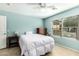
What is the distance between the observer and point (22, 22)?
1.29 meters

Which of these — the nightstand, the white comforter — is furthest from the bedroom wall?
the nightstand

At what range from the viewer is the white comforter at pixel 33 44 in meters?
1.38

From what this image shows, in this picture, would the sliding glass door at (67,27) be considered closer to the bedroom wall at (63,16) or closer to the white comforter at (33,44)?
the bedroom wall at (63,16)

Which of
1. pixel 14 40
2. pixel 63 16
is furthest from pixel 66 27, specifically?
pixel 14 40

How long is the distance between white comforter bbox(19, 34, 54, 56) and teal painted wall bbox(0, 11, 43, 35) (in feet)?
0.48

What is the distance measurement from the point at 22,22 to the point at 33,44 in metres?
0.60

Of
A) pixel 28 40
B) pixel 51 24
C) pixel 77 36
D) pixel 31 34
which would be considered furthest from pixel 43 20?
pixel 77 36

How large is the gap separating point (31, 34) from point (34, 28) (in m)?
0.12

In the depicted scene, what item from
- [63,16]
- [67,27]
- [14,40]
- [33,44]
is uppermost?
[63,16]

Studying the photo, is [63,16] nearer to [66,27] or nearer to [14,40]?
[66,27]

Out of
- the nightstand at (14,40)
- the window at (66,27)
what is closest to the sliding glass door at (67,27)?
the window at (66,27)

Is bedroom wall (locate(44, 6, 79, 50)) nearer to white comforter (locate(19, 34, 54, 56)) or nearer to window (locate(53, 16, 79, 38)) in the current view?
window (locate(53, 16, 79, 38))

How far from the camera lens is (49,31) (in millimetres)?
1375

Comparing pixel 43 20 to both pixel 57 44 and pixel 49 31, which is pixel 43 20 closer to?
pixel 49 31
